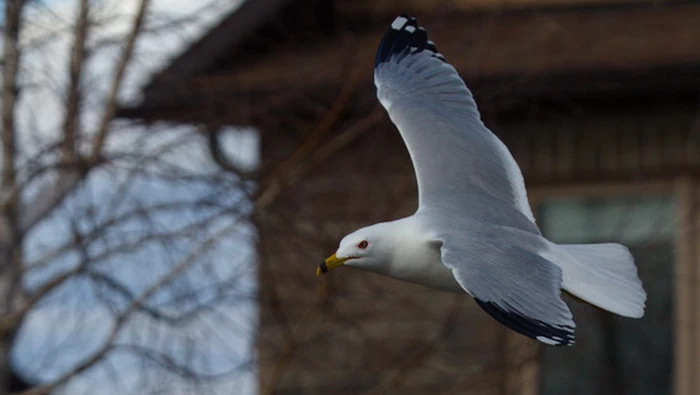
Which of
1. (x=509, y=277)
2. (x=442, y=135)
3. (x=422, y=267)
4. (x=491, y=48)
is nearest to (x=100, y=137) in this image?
(x=442, y=135)

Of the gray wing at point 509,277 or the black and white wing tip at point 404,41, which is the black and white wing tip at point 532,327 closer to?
the gray wing at point 509,277

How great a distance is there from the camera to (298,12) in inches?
339

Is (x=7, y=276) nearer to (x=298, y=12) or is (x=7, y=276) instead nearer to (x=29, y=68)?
(x=29, y=68)

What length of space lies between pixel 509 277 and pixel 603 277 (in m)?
0.47

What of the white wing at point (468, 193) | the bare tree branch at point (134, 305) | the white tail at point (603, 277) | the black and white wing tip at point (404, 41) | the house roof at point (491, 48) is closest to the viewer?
the white wing at point (468, 193)

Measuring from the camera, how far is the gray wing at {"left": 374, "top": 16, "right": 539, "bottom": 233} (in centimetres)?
408

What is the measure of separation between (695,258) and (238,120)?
316 cm

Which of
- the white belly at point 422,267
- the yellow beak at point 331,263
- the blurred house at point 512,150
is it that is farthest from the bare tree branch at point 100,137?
the white belly at point 422,267

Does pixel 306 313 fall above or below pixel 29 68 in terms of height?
below

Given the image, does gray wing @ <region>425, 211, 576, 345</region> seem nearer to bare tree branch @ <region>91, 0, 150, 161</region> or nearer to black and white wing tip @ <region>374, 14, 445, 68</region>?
black and white wing tip @ <region>374, 14, 445, 68</region>

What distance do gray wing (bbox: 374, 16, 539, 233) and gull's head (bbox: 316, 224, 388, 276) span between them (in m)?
0.34

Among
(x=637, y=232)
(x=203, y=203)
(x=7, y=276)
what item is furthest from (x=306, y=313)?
(x=637, y=232)

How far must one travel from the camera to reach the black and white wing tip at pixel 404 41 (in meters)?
4.40

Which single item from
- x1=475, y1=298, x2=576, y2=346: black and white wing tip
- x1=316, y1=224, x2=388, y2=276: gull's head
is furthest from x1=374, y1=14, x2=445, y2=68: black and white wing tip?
x1=475, y1=298, x2=576, y2=346: black and white wing tip
